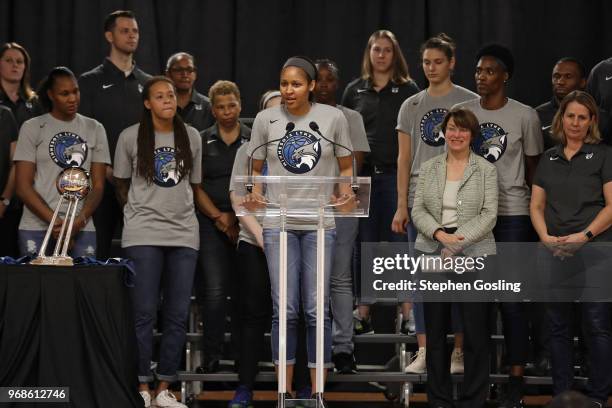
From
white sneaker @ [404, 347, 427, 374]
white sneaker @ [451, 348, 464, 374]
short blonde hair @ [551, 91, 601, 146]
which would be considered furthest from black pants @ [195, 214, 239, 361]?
short blonde hair @ [551, 91, 601, 146]

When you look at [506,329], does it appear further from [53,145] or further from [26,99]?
[26,99]

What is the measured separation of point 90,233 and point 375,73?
1.85m

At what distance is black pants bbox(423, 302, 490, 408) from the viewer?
495 cm

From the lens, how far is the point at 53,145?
5.48m

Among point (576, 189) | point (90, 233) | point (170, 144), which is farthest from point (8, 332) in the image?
point (576, 189)

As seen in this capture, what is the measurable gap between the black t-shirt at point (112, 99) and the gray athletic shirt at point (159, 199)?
523mm

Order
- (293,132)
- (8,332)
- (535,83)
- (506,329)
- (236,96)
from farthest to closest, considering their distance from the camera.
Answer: (535,83), (236,96), (506,329), (293,132), (8,332)

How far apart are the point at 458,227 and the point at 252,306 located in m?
1.07

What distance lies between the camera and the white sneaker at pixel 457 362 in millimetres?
5316

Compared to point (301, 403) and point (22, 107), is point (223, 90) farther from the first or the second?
point (301, 403)

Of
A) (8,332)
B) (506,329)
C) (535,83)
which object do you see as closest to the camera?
(8,332)

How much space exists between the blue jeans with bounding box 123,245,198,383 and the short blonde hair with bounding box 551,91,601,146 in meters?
1.91

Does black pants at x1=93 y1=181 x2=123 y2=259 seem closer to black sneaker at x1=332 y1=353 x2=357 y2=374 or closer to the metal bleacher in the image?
the metal bleacher

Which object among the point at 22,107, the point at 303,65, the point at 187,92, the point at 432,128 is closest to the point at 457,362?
the point at 432,128
